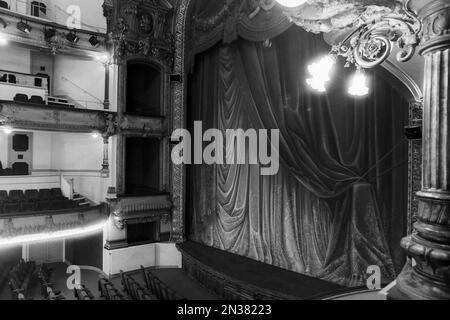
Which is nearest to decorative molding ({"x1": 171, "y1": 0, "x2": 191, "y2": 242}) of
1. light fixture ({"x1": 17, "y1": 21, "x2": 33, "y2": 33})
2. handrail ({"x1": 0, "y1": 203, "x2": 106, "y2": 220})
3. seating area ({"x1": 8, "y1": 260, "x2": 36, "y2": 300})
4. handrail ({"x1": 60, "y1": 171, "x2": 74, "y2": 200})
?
handrail ({"x1": 0, "y1": 203, "x2": 106, "y2": 220})

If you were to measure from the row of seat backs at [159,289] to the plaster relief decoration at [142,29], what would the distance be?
5101 millimetres

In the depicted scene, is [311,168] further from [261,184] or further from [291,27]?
[291,27]

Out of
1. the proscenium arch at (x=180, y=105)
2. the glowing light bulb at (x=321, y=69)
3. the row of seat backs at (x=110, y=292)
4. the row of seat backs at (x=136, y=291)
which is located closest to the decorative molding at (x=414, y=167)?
the glowing light bulb at (x=321, y=69)

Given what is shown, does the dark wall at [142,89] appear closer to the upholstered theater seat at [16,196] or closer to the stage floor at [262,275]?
the upholstered theater seat at [16,196]

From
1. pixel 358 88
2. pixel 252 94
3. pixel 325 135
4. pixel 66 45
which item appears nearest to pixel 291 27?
pixel 252 94

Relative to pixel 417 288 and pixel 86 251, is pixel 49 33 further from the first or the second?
pixel 417 288

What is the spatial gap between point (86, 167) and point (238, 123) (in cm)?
477

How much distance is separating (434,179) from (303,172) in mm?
4001

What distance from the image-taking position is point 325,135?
505 cm

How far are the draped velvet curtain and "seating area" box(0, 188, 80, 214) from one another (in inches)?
123

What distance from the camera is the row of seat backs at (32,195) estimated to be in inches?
288

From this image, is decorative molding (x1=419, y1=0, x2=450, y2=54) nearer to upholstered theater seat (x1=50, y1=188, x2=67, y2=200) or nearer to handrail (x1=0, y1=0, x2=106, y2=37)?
handrail (x1=0, y1=0, x2=106, y2=37)

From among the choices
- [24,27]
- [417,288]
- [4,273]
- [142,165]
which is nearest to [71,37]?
[24,27]

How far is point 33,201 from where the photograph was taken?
7.16 metres
